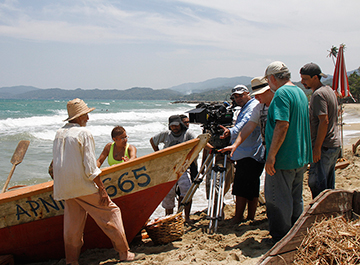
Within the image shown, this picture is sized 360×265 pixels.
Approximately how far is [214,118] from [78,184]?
180 cm

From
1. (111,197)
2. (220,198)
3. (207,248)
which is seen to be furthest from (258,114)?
(111,197)

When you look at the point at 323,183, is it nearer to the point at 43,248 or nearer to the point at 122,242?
the point at 122,242

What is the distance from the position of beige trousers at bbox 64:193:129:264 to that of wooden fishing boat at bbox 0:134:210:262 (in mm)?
335

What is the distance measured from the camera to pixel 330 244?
2012 millimetres

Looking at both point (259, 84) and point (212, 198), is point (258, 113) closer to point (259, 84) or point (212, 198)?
point (259, 84)

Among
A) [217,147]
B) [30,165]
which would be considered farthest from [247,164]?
[30,165]

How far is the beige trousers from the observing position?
293 centimetres

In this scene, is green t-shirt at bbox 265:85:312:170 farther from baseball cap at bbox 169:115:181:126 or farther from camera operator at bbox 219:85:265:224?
baseball cap at bbox 169:115:181:126

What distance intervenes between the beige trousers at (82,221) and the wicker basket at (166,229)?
460mm

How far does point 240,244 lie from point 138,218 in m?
1.20

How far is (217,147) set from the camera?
3.79 meters

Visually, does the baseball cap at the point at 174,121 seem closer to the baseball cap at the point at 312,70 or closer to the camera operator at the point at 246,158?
the camera operator at the point at 246,158

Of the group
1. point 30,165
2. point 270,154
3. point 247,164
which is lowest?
point 30,165

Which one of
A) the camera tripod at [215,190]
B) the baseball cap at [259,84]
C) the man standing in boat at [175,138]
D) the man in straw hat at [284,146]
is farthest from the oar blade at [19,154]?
the man in straw hat at [284,146]
